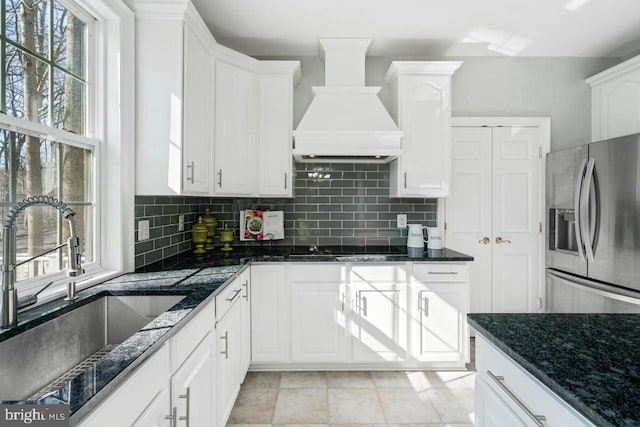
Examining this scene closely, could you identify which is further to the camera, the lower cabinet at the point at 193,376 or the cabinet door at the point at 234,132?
the cabinet door at the point at 234,132

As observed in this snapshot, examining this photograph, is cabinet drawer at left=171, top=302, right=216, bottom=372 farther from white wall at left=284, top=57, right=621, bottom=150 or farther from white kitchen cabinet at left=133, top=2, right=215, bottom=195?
white wall at left=284, top=57, right=621, bottom=150

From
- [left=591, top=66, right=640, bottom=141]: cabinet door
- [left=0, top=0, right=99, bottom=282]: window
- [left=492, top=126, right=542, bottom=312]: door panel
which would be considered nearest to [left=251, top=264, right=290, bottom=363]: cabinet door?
[left=0, top=0, right=99, bottom=282]: window

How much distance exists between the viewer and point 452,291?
256cm

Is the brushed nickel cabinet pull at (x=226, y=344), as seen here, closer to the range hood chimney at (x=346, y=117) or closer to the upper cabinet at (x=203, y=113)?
the upper cabinet at (x=203, y=113)

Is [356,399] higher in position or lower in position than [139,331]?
lower

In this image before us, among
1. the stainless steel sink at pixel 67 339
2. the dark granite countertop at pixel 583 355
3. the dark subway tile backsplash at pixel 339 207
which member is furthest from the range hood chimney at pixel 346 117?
the dark granite countertop at pixel 583 355

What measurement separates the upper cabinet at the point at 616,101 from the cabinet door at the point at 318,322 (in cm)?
285

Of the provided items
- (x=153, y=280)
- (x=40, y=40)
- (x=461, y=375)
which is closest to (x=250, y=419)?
(x=153, y=280)

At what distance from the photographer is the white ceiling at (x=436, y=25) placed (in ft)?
7.82

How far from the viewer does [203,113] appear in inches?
92.5

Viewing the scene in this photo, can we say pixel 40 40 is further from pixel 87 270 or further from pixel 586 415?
pixel 586 415

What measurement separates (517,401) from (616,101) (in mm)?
3328

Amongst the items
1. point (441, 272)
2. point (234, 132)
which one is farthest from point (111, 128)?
point (441, 272)

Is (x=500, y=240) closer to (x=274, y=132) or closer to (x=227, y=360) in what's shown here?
(x=274, y=132)
